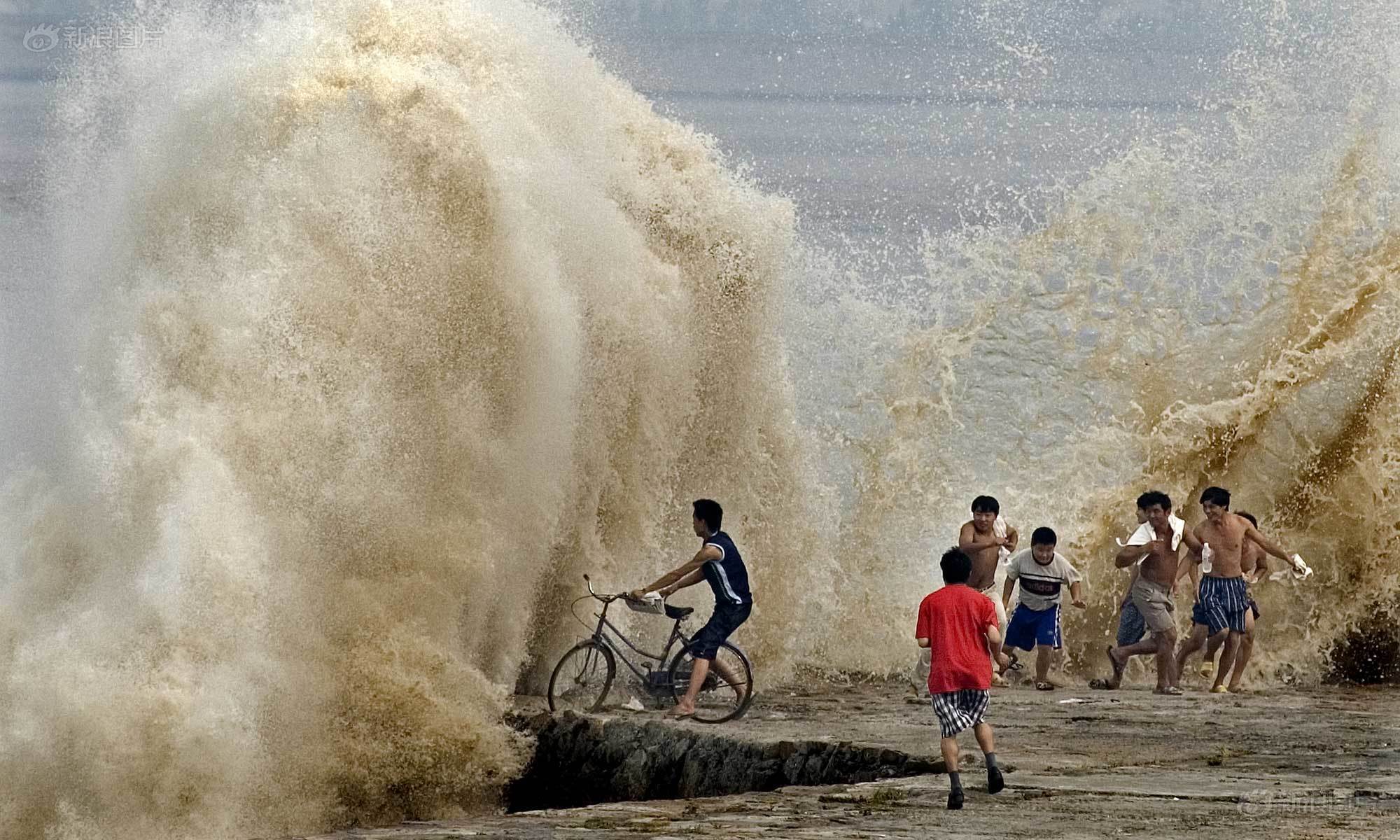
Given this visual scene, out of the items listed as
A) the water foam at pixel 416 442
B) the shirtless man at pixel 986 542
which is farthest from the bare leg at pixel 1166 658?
the water foam at pixel 416 442

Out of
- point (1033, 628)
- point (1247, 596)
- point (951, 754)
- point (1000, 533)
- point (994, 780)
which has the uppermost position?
point (1000, 533)

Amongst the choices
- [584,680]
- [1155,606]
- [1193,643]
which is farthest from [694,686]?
[1193,643]

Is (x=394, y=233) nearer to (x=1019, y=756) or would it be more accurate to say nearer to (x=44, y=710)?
(x=44, y=710)

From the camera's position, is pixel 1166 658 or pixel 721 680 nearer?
pixel 721 680

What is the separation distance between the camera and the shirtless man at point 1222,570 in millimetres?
14211

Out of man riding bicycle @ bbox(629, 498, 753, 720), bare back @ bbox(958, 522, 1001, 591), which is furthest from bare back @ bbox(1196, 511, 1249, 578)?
man riding bicycle @ bbox(629, 498, 753, 720)

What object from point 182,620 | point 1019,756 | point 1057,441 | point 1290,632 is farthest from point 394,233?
point 1057,441

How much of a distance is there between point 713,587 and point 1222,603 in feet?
14.1

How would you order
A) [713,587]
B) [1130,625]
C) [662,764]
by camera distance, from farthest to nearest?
[1130,625] < [713,587] < [662,764]

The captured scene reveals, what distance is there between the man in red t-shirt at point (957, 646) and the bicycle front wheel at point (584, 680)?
3.61 meters

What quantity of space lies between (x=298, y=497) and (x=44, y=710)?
2208mm

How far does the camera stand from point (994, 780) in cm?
982

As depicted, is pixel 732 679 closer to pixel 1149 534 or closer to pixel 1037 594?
pixel 1037 594

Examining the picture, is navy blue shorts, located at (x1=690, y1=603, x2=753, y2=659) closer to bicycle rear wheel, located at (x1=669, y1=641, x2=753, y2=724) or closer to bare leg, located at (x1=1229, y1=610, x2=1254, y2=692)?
bicycle rear wheel, located at (x1=669, y1=641, x2=753, y2=724)
